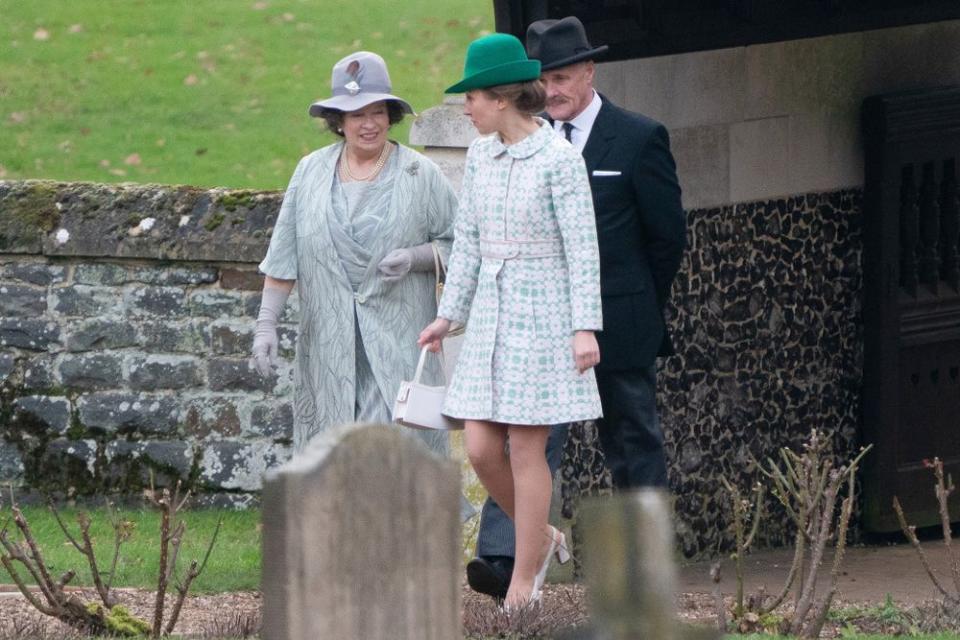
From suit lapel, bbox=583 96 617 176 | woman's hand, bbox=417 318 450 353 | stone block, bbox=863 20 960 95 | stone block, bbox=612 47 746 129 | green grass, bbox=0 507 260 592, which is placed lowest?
green grass, bbox=0 507 260 592

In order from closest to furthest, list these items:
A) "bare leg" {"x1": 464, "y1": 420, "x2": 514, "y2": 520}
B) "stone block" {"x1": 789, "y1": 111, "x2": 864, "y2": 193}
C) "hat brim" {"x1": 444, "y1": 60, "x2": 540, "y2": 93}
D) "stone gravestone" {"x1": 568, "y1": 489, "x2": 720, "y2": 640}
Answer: "stone gravestone" {"x1": 568, "y1": 489, "x2": 720, "y2": 640} → "hat brim" {"x1": 444, "y1": 60, "x2": 540, "y2": 93} → "bare leg" {"x1": 464, "y1": 420, "x2": 514, "y2": 520} → "stone block" {"x1": 789, "y1": 111, "x2": 864, "y2": 193}

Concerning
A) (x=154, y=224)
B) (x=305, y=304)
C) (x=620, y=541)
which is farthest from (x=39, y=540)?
(x=620, y=541)

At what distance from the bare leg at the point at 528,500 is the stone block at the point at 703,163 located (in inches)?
93.0

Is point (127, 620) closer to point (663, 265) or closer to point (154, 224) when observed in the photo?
point (663, 265)

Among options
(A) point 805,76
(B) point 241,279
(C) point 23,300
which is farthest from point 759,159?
(C) point 23,300

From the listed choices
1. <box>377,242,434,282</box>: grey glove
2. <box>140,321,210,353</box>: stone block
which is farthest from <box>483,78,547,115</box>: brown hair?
<box>140,321,210,353</box>: stone block

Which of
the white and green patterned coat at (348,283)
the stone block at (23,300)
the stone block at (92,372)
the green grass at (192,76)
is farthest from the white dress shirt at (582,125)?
the green grass at (192,76)

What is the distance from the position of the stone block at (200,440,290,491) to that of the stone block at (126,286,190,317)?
1.90 feet

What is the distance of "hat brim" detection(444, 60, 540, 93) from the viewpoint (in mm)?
5328

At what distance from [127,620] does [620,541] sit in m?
3.20

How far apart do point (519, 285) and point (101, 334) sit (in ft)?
10.4

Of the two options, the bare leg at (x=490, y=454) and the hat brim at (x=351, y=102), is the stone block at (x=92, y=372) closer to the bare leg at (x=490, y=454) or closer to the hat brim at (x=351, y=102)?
the hat brim at (x=351, y=102)

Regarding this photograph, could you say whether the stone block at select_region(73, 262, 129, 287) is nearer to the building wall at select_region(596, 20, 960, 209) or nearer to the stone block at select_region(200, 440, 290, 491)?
the stone block at select_region(200, 440, 290, 491)

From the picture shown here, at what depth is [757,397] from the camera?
27.0 ft
